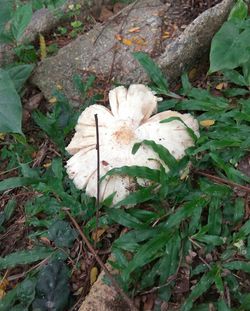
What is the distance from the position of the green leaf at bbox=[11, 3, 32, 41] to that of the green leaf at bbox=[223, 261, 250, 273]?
84.5 inches

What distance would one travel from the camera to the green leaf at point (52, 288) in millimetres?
2488

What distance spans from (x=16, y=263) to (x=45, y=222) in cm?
30

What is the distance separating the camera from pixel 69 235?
2707mm

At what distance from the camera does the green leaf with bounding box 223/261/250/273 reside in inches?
92.1

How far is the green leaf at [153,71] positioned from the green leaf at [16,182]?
3.38ft

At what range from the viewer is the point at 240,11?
3043mm

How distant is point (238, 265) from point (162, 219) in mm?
504

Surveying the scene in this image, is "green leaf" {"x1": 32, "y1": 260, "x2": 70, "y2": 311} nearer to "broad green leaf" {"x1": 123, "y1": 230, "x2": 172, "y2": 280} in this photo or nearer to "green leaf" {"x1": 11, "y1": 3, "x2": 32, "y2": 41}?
"broad green leaf" {"x1": 123, "y1": 230, "x2": 172, "y2": 280}

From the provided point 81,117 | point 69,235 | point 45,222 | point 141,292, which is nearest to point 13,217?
point 45,222

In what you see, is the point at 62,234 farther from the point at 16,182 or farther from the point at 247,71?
the point at 247,71

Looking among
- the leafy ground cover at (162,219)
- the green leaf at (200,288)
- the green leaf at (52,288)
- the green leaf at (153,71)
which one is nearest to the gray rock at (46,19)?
the leafy ground cover at (162,219)

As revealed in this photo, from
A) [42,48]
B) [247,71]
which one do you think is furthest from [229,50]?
[42,48]

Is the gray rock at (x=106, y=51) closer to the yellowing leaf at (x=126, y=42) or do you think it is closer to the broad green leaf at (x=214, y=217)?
the yellowing leaf at (x=126, y=42)

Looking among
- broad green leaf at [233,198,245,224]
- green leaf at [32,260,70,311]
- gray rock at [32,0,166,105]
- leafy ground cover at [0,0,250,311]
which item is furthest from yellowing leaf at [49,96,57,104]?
broad green leaf at [233,198,245,224]
